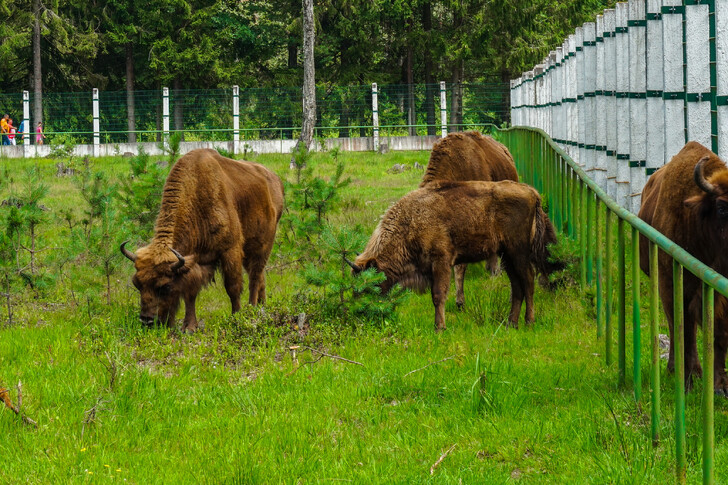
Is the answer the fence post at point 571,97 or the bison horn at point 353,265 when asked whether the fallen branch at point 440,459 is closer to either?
the bison horn at point 353,265

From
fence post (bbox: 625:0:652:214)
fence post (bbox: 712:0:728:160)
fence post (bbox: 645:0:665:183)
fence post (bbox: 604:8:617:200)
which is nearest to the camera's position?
fence post (bbox: 712:0:728:160)

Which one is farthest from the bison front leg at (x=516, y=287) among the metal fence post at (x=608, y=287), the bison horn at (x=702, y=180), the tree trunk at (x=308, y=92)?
the tree trunk at (x=308, y=92)

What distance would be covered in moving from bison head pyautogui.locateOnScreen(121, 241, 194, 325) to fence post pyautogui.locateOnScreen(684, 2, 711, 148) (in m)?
5.20

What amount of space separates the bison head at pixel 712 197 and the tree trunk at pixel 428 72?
108 feet

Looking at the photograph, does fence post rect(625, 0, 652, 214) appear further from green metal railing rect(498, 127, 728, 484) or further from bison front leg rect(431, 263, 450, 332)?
bison front leg rect(431, 263, 450, 332)

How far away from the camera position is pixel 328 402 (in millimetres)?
6465

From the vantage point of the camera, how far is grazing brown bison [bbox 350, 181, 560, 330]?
9.07 meters

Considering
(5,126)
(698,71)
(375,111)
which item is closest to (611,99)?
(698,71)

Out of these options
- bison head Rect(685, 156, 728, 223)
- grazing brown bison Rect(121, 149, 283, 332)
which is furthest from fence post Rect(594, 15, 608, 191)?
bison head Rect(685, 156, 728, 223)

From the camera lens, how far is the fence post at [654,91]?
11352 millimetres

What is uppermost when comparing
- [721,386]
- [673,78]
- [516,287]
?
[673,78]

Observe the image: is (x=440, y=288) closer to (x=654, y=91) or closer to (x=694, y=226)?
(x=694, y=226)

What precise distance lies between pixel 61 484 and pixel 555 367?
3.69 m

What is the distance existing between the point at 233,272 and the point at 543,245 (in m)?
3.23
